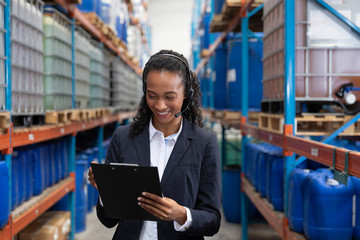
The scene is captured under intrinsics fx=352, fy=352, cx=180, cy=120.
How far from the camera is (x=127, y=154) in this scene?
1.64m

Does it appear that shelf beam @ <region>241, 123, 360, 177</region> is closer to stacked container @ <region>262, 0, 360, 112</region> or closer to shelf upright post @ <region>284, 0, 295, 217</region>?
shelf upright post @ <region>284, 0, 295, 217</region>

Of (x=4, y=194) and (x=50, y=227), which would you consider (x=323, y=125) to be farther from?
(x=50, y=227)

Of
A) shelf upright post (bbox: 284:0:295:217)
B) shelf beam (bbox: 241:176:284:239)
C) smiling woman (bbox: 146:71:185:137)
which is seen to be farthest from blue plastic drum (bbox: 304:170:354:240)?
smiling woman (bbox: 146:71:185:137)

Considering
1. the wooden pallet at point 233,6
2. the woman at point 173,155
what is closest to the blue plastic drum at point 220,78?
the wooden pallet at point 233,6

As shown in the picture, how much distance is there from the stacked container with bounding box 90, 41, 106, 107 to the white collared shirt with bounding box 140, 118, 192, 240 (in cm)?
404

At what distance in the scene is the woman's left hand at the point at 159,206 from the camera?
4.54 feet

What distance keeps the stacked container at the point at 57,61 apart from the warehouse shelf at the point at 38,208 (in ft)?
2.98

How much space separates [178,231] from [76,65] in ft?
11.7

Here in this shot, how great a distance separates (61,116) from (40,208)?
1.07 m

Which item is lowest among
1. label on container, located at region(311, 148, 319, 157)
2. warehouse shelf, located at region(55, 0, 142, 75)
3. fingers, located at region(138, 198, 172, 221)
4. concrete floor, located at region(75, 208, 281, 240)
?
concrete floor, located at region(75, 208, 281, 240)

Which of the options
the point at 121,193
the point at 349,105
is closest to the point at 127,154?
the point at 121,193

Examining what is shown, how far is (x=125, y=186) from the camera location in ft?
4.63

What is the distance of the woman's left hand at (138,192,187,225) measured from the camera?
138 centimetres

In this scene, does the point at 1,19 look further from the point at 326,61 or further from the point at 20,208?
the point at 326,61
